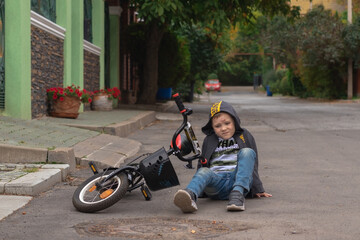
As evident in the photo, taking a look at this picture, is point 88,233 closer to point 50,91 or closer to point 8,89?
point 8,89

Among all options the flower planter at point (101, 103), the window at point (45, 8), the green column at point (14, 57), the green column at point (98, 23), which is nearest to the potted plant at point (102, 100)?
the flower planter at point (101, 103)

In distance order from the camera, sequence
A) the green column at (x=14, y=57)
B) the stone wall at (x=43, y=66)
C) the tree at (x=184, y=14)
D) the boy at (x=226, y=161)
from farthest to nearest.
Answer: the tree at (x=184, y=14)
the stone wall at (x=43, y=66)
the green column at (x=14, y=57)
the boy at (x=226, y=161)

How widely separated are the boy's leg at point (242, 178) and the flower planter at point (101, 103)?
531 inches

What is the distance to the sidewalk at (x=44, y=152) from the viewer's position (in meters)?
6.01

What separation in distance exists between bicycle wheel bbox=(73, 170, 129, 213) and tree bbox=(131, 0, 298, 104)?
35.8ft

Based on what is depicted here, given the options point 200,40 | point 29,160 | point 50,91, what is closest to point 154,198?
point 29,160

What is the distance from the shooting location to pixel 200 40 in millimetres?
32125

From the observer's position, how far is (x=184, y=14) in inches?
709

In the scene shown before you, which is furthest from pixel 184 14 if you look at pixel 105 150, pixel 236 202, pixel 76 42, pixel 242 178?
pixel 236 202

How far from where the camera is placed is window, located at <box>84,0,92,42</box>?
1877 cm

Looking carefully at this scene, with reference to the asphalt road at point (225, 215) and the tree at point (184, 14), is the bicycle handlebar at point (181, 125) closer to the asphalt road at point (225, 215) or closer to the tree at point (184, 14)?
the asphalt road at point (225, 215)

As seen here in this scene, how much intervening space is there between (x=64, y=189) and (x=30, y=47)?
6085mm

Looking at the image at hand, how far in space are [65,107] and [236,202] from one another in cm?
882

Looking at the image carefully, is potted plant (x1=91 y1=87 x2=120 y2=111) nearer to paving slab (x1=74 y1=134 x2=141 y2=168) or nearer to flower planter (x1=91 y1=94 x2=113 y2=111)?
flower planter (x1=91 y1=94 x2=113 y2=111)
